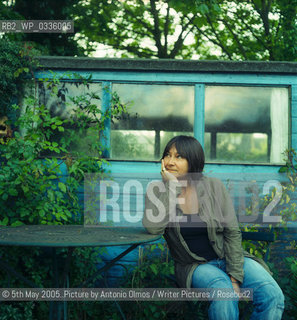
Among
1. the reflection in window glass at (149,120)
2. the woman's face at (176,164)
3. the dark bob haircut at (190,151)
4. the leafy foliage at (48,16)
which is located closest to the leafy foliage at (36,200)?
the reflection in window glass at (149,120)

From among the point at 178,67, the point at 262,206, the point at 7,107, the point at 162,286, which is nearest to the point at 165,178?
the point at 162,286

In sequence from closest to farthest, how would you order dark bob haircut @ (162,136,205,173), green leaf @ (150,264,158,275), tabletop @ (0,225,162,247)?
1. tabletop @ (0,225,162,247)
2. dark bob haircut @ (162,136,205,173)
3. green leaf @ (150,264,158,275)

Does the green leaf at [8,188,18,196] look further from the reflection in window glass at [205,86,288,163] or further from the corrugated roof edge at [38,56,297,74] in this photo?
the reflection in window glass at [205,86,288,163]

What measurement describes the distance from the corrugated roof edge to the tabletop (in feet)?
7.64

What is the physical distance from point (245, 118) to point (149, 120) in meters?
1.25

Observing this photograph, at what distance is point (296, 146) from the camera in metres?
4.77

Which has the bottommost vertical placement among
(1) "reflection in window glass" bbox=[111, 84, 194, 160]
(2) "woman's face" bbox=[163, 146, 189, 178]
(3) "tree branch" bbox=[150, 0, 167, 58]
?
(2) "woman's face" bbox=[163, 146, 189, 178]

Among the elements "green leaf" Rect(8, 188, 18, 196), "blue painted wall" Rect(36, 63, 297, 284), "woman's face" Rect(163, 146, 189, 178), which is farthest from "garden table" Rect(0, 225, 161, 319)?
"blue painted wall" Rect(36, 63, 297, 284)

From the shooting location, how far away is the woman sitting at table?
263 cm

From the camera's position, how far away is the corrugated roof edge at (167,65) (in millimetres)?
4730

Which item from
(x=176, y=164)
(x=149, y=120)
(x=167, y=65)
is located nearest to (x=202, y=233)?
(x=176, y=164)

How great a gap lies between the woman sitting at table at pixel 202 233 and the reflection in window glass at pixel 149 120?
1.91 m

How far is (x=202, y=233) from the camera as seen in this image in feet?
9.38

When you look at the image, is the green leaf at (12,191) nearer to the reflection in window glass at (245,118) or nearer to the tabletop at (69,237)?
the tabletop at (69,237)
